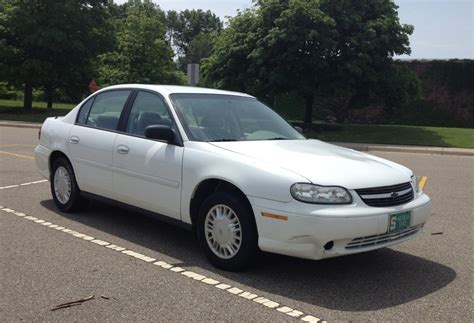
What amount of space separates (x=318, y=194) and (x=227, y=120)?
1612 millimetres

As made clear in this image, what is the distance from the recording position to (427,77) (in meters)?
36.6

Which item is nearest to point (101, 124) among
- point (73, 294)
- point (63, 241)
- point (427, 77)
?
A: point (63, 241)

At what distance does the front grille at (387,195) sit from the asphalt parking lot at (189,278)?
665 millimetres

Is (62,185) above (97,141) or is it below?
below

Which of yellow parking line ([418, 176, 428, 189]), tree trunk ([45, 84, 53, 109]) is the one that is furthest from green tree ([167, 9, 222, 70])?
yellow parking line ([418, 176, 428, 189])

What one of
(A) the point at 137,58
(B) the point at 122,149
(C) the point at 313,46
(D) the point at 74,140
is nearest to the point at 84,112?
(D) the point at 74,140

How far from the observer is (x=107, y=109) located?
241 inches

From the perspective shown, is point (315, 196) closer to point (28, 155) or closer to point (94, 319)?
Result: point (94, 319)

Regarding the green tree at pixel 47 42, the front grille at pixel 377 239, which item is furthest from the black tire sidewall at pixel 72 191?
the green tree at pixel 47 42

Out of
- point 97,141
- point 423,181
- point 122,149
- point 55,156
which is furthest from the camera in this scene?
point 423,181

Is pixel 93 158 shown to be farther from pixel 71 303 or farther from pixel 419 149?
pixel 419 149

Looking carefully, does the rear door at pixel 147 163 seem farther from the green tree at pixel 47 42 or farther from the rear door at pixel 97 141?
the green tree at pixel 47 42

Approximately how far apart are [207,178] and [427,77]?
115ft

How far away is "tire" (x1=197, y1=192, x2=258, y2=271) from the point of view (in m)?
4.32
